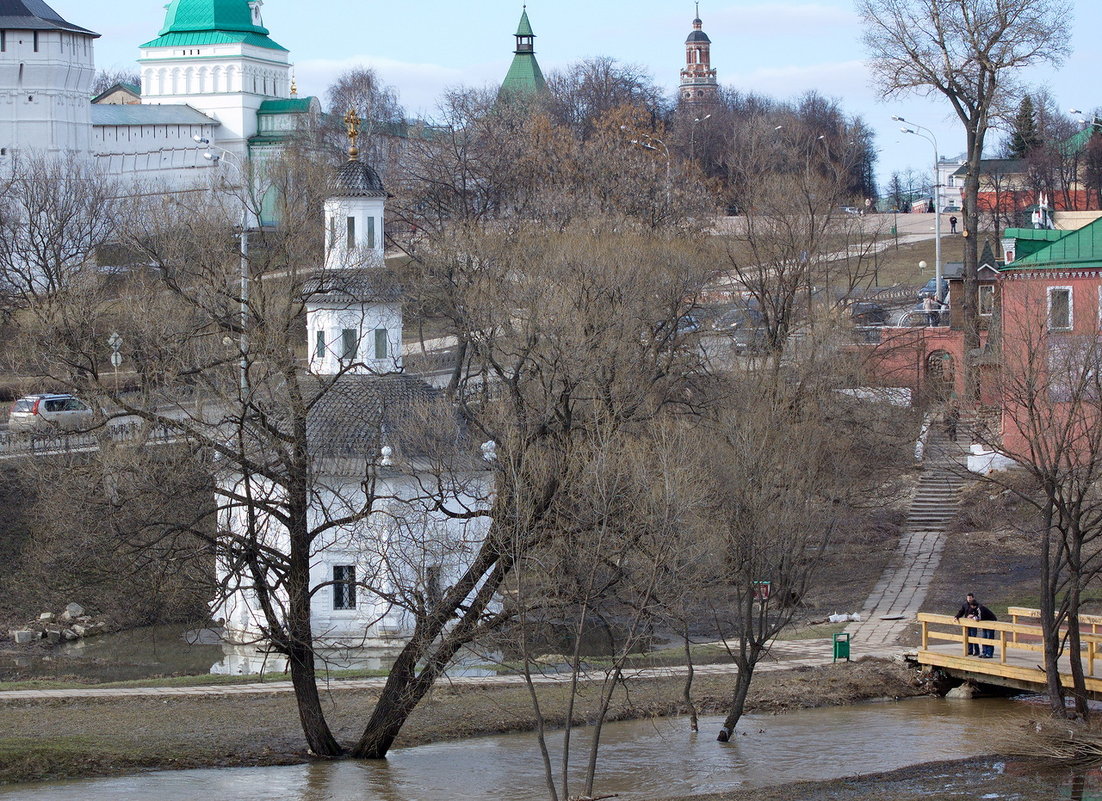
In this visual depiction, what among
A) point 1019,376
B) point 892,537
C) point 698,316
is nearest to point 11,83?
point 698,316

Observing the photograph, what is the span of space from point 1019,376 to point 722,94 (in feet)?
372

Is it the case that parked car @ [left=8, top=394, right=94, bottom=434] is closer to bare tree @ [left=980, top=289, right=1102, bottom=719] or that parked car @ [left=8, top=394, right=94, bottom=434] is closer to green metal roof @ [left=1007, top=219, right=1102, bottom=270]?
green metal roof @ [left=1007, top=219, right=1102, bottom=270]

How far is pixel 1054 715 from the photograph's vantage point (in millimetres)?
18344

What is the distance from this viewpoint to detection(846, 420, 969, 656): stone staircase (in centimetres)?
2762

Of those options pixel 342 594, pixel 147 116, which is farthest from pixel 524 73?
pixel 342 594

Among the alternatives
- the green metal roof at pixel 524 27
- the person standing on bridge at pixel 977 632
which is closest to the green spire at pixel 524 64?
the green metal roof at pixel 524 27

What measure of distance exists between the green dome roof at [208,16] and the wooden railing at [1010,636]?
8242cm

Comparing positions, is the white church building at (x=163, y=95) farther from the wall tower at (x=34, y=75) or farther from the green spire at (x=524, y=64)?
the green spire at (x=524, y=64)

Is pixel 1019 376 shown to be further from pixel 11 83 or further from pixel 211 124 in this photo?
pixel 211 124

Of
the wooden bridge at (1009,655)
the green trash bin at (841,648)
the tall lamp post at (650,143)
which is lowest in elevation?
the green trash bin at (841,648)

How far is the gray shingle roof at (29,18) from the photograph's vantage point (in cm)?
7175

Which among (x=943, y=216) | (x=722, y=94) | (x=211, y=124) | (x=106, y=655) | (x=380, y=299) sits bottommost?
(x=106, y=655)

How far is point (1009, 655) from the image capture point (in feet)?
74.3

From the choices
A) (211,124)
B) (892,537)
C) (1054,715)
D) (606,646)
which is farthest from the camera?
(211,124)
